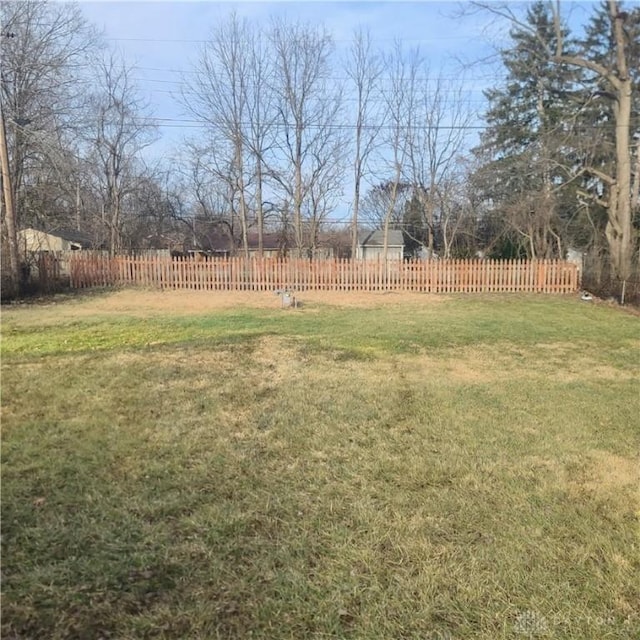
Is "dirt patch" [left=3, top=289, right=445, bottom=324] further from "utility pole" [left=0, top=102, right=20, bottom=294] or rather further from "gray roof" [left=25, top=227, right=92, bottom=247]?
"gray roof" [left=25, top=227, right=92, bottom=247]

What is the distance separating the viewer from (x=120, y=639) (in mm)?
1731

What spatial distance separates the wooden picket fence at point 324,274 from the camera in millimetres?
17250

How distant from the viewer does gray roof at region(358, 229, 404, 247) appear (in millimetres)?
37094

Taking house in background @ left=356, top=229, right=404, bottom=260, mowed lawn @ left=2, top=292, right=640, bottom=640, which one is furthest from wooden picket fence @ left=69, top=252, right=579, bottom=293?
house in background @ left=356, top=229, right=404, bottom=260

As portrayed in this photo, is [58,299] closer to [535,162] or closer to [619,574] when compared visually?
[619,574]

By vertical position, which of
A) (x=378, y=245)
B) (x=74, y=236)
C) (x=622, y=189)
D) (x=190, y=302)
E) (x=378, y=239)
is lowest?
(x=190, y=302)

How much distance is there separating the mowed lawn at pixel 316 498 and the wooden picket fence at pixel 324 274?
11425 mm

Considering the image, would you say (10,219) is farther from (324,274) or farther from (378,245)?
(378,245)

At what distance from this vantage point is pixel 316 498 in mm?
2797

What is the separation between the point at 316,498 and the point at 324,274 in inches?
602

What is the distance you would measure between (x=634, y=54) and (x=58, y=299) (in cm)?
1922

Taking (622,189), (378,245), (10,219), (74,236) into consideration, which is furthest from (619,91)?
(74,236)

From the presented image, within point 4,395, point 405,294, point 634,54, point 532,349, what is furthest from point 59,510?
point 634,54

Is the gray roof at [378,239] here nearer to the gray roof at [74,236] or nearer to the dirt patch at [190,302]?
the gray roof at [74,236]
